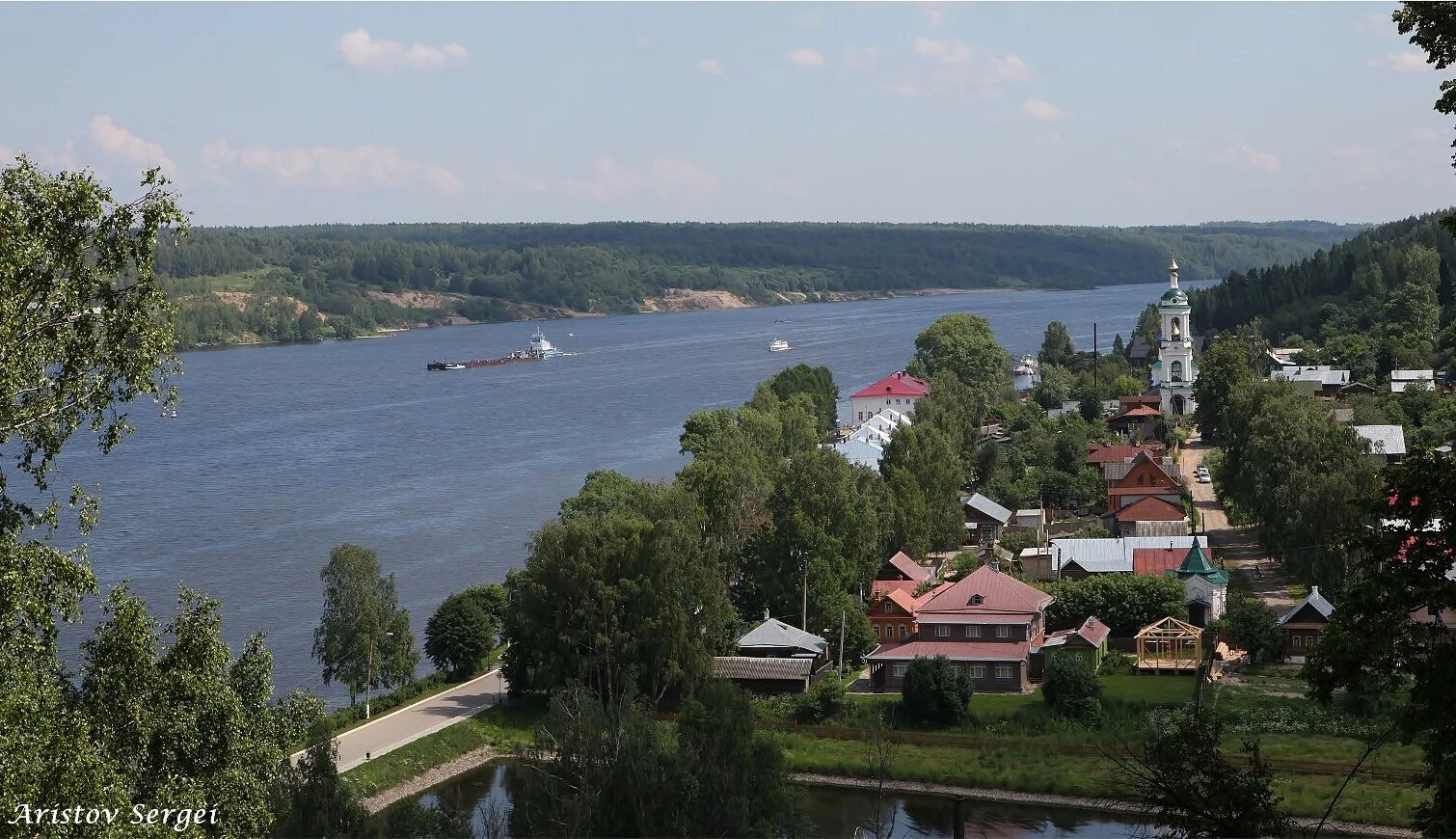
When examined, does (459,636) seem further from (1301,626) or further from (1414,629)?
(1414,629)

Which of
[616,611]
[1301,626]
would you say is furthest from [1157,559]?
[616,611]

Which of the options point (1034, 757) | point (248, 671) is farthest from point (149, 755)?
point (1034, 757)

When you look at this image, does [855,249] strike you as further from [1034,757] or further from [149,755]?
[149,755]

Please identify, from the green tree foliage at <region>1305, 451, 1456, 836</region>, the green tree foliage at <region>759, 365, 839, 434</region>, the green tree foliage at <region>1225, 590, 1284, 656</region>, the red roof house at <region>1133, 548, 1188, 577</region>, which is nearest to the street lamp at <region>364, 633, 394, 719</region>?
the green tree foliage at <region>1225, 590, 1284, 656</region>

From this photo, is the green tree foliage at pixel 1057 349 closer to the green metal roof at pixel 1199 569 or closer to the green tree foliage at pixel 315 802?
the green metal roof at pixel 1199 569

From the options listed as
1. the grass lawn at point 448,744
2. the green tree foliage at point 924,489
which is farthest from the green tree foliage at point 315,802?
the green tree foliage at point 924,489

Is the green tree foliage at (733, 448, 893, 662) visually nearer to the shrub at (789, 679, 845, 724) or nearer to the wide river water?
the shrub at (789, 679, 845, 724)
